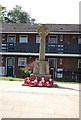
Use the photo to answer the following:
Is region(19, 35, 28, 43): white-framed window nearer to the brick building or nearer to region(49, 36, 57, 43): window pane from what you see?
the brick building

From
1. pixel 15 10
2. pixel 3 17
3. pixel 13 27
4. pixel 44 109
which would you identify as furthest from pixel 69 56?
pixel 15 10

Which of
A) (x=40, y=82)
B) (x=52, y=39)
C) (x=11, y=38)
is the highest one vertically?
(x=11, y=38)

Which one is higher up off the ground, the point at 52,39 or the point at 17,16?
the point at 17,16

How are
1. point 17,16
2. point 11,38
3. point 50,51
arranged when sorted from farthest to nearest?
point 17,16 < point 11,38 < point 50,51

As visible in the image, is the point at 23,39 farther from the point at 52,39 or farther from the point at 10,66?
the point at 10,66

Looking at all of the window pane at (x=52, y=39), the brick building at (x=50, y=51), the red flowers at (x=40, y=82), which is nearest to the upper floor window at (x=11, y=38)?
the brick building at (x=50, y=51)

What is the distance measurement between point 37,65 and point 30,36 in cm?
1263

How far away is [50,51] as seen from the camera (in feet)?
89.6

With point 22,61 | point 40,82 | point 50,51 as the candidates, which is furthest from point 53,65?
point 40,82

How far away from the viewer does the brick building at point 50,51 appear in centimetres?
2712

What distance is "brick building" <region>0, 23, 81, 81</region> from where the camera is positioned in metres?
27.1

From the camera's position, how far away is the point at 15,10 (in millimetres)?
59188

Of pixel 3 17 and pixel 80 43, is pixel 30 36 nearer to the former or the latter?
pixel 80 43

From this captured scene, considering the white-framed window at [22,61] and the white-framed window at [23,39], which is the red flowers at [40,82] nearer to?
the white-framed window at [22,61]
